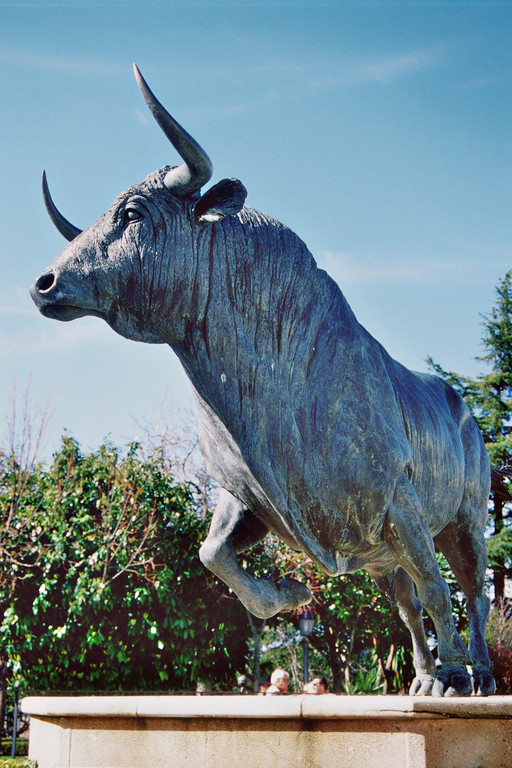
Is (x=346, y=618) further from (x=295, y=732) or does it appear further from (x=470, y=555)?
(x=295, y=732)

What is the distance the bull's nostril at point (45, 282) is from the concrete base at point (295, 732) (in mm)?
1917

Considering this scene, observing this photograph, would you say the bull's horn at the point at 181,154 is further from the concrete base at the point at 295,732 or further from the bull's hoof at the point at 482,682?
the bull's hoof at the point at 482,682

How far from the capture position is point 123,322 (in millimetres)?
3875

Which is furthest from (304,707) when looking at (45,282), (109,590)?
(109,590)

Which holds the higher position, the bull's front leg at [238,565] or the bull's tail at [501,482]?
the bull's tail at [501,482]

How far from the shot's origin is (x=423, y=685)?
14.9 feet

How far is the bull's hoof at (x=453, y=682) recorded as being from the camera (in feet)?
13.3

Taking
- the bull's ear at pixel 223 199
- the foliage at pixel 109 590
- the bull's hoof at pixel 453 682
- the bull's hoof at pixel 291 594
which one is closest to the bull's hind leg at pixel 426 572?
the bull's hoof at pixel 453 682

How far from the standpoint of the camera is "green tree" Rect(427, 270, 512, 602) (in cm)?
2194

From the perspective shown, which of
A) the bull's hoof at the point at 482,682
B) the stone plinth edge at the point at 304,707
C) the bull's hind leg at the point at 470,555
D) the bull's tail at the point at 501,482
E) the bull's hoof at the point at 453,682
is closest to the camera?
the stone plinth edge at the point at 304,707

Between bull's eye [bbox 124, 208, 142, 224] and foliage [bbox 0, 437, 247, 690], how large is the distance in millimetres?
10258

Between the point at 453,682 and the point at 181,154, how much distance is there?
2900 millimetres

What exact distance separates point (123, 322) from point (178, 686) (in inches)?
475

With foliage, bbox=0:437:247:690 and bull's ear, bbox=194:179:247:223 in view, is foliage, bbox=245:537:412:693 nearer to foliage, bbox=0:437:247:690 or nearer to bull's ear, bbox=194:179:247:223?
foliage, bbox=0:437:247:690
